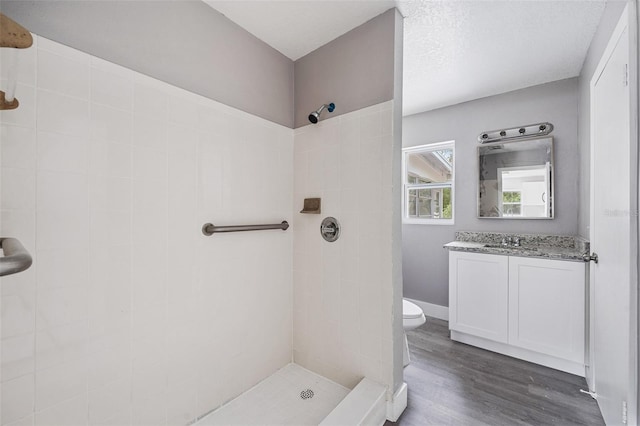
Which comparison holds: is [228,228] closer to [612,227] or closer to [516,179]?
[612,227]

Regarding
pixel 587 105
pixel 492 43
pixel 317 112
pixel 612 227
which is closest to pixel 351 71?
pixel 317 112

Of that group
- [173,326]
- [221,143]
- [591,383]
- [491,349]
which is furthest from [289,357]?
[591,383]

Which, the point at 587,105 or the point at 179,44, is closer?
the point at 179,44

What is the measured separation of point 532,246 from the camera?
91.0 inches

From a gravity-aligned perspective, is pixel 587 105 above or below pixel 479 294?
above

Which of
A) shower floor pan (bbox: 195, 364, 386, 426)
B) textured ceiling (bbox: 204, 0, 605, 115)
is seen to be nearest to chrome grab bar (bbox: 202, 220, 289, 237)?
shower floor pan (bbox: 195, 364, 386, 426)

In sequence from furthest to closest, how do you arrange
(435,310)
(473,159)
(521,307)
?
(435,310), (473,159), (521,307)

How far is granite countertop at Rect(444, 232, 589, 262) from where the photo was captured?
192 centimetres

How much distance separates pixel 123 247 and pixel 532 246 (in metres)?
2.94

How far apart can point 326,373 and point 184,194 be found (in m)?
1.38

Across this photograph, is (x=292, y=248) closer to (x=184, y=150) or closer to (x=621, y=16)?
(x=184, y=150)

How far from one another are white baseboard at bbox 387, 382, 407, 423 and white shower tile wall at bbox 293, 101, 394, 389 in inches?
3.5

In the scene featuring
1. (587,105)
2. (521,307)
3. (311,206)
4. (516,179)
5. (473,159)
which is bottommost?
(521,307)

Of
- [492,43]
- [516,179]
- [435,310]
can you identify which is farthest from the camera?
[435,310]
